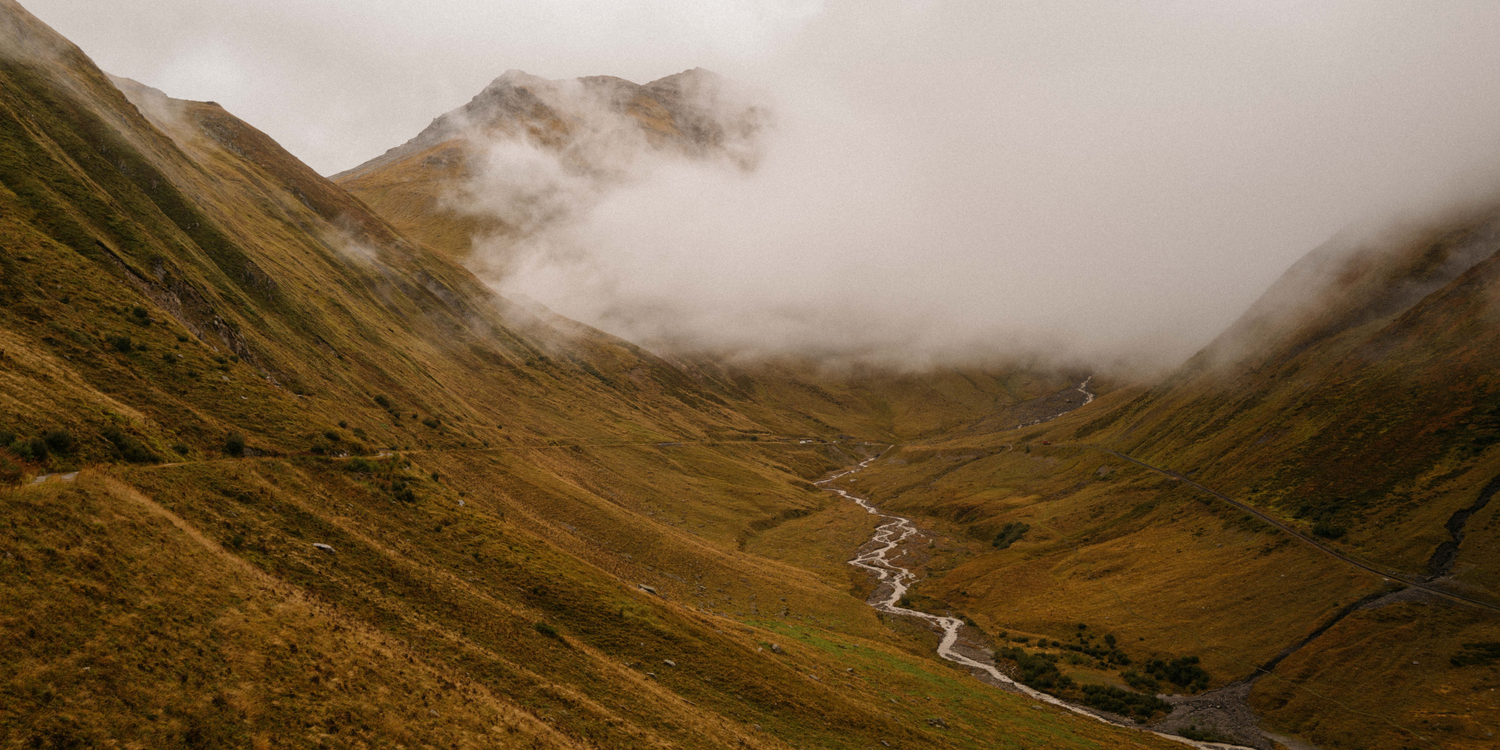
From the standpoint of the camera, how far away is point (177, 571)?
2372 centimetres

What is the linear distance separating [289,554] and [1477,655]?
116845 millimetres

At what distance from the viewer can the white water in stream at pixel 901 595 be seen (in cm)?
7650

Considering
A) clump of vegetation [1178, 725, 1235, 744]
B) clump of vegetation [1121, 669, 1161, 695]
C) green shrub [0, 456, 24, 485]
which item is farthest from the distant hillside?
green shrub [0, 456, 24, 485]

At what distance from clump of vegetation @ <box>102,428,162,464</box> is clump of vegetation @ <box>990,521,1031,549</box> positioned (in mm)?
154396

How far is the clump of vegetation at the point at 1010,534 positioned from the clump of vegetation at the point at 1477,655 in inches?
3143

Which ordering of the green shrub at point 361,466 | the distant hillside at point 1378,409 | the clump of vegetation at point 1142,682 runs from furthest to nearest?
the distant hillside at point 1378,409
the clump of vegetation at point 1142,682
the green shrub at point 361,466

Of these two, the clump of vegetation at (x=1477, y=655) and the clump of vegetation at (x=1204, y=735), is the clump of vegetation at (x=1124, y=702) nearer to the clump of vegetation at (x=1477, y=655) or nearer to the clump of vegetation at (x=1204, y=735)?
the clump of vegetation at (x=1204, y=735)

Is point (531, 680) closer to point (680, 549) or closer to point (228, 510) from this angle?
point (228, 510)

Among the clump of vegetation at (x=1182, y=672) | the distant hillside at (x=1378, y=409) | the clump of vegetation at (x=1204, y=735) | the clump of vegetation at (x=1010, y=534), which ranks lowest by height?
the clump of vegetation at (x=1204, y=735)

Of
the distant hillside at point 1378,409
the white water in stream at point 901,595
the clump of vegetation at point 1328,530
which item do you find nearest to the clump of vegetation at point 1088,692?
the white water in stream at point 901,595

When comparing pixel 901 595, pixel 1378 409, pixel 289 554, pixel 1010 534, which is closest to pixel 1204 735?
pixel 901 595

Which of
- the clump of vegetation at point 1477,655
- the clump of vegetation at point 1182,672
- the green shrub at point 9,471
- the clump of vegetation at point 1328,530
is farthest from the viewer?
the clump of vegetation at point 1328,530

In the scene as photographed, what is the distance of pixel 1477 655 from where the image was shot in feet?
227

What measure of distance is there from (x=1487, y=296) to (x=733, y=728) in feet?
620
